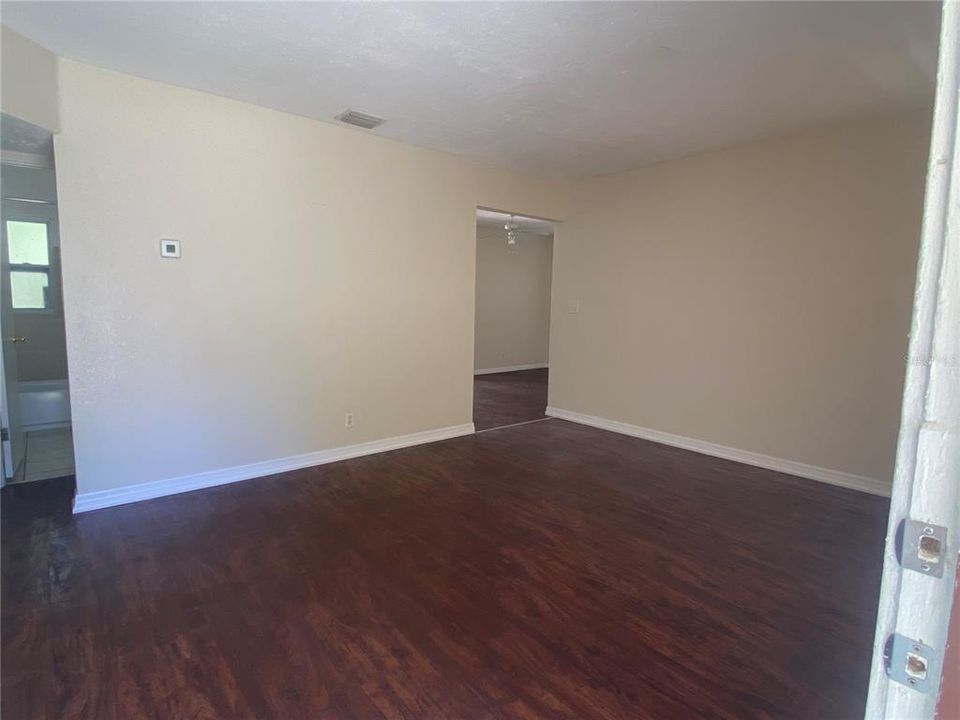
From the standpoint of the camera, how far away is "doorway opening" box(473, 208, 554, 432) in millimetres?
8234

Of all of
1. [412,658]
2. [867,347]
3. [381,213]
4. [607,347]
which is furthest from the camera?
[607,347]

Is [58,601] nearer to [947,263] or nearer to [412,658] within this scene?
[412,658]

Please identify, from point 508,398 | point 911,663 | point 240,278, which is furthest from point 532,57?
point 508,398

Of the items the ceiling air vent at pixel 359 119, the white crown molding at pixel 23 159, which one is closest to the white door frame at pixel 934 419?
the ceiling air vent at pixel 359 119

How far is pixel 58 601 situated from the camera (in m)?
2.18

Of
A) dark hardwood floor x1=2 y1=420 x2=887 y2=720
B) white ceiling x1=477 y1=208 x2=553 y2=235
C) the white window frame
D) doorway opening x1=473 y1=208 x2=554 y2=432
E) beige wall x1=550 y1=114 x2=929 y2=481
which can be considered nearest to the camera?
dark hardwood floor x1=2 y1=420 x2=887 y2=720

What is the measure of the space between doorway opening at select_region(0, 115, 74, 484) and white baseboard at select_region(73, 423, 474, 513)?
91 cm

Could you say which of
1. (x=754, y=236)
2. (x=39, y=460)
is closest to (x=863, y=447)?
(x=754, y=236)

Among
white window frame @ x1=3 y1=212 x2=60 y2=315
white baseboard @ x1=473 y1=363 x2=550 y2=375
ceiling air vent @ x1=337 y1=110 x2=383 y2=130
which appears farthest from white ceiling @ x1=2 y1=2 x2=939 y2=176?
white baseboard @ x1=473 y1=363 x2=550 y2=375

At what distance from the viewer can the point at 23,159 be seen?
3.15m

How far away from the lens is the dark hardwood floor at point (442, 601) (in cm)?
169

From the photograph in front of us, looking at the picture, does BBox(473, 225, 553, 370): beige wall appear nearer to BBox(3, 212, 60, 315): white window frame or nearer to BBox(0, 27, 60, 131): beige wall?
BBox(3, 212, 60, 315): white window frame

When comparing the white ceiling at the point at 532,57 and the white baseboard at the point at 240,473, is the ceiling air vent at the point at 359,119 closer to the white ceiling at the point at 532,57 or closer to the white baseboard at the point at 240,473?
the white ceiling at the point at 532,57

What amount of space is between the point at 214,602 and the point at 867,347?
4363mm
